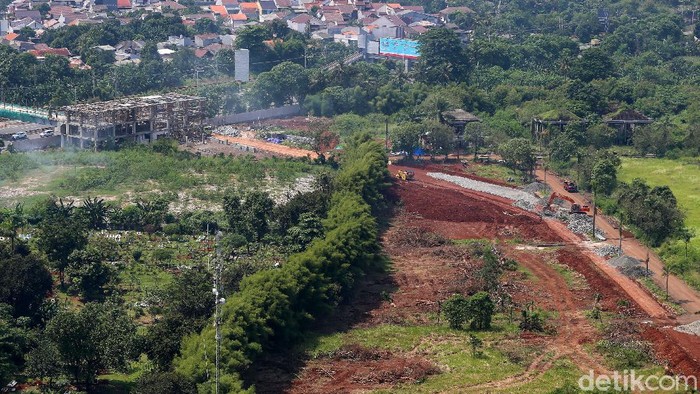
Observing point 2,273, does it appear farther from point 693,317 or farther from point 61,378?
point 693,317

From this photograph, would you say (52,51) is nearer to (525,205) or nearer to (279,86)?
(279,86)

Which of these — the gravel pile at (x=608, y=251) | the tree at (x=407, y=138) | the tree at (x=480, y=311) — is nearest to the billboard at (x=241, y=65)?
the tree at (x=407, y=138)

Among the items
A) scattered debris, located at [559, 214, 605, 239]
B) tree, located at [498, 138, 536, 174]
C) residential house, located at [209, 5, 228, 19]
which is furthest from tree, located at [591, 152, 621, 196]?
residential house, located at [209, 5, 228, 19]

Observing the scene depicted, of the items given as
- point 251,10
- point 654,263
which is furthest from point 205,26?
point 654,263

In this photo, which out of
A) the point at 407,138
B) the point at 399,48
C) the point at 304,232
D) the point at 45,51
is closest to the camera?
the point at 304,232

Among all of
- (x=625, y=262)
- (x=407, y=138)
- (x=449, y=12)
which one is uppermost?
(x=449, y=12)

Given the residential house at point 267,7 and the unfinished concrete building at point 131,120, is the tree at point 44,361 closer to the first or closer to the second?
the unfinished concrete building at point 131,120
